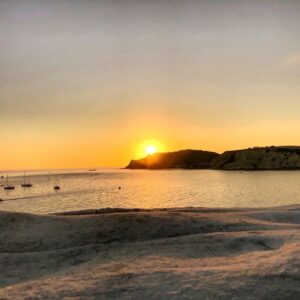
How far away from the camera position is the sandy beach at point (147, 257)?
10016 millimetres

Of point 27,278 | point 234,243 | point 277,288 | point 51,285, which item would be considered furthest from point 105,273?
point 234,243

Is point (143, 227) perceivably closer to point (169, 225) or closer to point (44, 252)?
point (169, 225)

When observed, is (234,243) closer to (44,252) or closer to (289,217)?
(44,252)

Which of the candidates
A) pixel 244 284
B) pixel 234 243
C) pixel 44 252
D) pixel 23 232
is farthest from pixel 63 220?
pixel 244 284

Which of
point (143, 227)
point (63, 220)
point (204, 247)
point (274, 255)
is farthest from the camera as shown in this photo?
point (63, 220)

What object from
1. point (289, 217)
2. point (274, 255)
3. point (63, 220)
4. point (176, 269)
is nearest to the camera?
point (176, 269)

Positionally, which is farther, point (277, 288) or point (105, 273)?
point (105, 273)

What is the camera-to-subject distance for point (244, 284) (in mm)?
10000

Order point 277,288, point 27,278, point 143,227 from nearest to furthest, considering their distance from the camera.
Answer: point 277,288 < point 27,278 < point 143,227

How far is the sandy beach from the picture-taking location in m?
10.0

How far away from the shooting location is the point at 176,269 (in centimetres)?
1162

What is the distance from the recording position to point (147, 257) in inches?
559

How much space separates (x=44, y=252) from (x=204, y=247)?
615cm

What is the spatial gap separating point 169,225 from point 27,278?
24.6 ft
